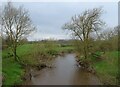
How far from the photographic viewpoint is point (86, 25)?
105 feet

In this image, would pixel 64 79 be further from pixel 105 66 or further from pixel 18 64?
pixel 18 64

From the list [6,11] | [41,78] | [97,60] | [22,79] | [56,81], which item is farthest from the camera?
[97,60]

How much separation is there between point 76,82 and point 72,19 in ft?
43.4

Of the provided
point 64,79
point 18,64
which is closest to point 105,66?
point 64,79

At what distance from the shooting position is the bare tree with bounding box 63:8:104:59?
32062 mm

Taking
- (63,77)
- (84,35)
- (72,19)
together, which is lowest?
(63,77)

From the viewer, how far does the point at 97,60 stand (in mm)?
30797

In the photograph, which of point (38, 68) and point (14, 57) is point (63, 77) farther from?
point (14, 57)

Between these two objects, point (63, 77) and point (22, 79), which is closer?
point (22, 79)

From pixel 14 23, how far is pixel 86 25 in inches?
380

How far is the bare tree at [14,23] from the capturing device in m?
28.0

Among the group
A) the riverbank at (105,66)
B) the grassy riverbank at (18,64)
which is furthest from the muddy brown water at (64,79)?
the grassy riverbank at (18,64)

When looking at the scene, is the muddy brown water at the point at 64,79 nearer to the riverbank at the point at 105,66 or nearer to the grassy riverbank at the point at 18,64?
the riverbank at the point at 105,66

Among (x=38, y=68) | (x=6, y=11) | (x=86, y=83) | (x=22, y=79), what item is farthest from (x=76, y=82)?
(x=6, y=11)
